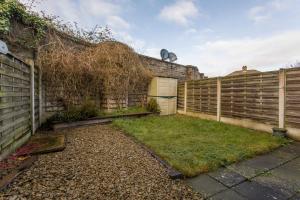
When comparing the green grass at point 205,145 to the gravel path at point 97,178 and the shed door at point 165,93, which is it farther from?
the shed door at point 165,93

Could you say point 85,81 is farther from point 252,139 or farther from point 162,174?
point 252,139

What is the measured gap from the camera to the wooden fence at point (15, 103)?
272 cm

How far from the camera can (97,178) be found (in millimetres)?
2297

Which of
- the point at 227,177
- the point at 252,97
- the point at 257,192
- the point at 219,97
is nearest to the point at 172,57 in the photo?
the point at 219,97

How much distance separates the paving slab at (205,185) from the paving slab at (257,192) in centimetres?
22

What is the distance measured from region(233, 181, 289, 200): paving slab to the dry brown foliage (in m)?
5.50

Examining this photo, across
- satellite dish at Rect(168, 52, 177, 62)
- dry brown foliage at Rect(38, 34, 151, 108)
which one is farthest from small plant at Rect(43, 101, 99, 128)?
satellite dish at Rect(168, 52, 177, 62)

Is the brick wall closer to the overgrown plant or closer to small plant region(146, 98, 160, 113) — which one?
small plant region(146, 98, 160, 113)

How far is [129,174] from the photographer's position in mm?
2445

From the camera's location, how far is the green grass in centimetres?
284

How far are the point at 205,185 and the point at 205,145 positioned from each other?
1.54 meters

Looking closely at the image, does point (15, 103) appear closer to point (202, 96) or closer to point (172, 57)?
point (202, 96)

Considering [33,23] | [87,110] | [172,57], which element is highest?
[172,57]

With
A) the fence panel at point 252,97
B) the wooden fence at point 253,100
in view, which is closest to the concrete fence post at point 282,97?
the wooden fence at point 253,100
